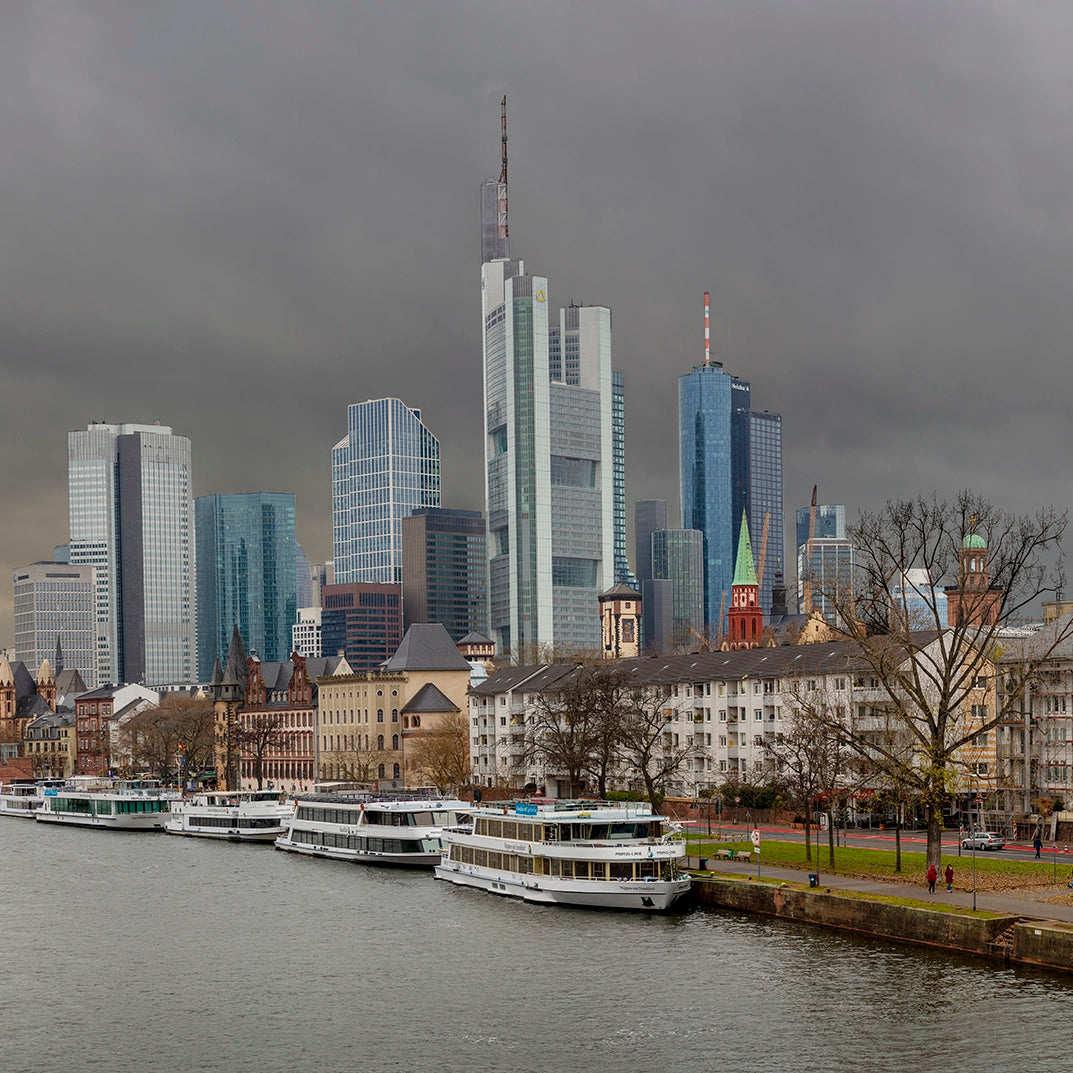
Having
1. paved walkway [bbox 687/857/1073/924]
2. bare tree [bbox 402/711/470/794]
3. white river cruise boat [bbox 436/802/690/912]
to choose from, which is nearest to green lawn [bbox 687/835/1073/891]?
paved walkway [bbox 687/857/1073/924]

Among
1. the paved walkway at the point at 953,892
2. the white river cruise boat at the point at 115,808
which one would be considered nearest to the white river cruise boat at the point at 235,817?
the white river cruise boat at the point at 115,808

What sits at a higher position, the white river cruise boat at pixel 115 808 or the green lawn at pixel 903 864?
the green lawn at pixel 903 864

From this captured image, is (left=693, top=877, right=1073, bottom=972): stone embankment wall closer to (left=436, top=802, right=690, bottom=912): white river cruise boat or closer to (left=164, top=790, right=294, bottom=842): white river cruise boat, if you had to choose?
(left=436, top=802, right=690, bottom=912): white river cruise boat

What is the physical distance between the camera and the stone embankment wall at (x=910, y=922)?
6675 centimetres

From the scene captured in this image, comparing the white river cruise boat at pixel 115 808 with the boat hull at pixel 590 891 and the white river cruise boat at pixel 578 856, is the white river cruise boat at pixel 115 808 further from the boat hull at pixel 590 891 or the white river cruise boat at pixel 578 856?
the boat hull at pixel 590 891

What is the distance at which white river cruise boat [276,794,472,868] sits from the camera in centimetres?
12050

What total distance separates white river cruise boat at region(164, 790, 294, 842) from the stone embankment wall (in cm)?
7593

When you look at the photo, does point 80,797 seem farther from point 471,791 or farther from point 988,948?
point 988,948

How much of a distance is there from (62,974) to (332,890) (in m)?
32.3

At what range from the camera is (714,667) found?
155250 millimetres

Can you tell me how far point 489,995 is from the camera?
66625mm

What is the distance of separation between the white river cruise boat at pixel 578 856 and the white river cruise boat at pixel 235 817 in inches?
2139

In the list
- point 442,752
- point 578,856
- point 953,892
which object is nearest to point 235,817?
point 442,752

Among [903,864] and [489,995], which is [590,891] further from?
[489,995]
